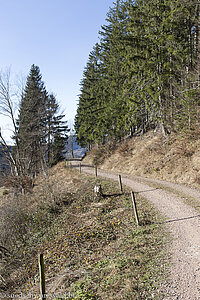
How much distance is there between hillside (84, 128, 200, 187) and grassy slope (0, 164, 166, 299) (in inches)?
182

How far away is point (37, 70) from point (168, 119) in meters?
26.3

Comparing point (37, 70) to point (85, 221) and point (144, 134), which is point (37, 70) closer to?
point (144, 134)

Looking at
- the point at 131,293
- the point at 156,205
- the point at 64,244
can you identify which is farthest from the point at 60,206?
the point at 131,293

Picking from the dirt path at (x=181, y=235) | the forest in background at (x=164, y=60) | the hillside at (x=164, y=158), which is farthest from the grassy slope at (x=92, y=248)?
the forest in background at (x=164, y=60)

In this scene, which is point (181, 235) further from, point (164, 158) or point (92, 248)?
point (164, 158)

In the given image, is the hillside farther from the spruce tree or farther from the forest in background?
the spruce tree

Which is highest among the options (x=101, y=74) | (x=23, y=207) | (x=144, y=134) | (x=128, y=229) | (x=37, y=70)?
(x=37, y=70)

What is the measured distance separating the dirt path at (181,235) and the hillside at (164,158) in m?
1.74

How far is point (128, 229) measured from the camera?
8539 mm

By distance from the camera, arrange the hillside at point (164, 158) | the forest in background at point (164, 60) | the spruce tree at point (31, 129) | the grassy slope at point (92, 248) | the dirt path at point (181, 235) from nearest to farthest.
A: 1. the dirt path at point (181, 235)
2. the grassy slope at point (92, 248)
3. the hillside at point (164, 158)
4. the forest in background at point (164, 60)
5. the spruce tree at point (31, 129)

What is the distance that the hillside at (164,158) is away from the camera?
14480mm

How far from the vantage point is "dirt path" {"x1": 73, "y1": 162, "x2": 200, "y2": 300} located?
4.62 m

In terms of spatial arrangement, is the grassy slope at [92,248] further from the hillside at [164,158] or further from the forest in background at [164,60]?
the forest in background at [164,60]

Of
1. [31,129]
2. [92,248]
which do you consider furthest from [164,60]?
[31,129]
